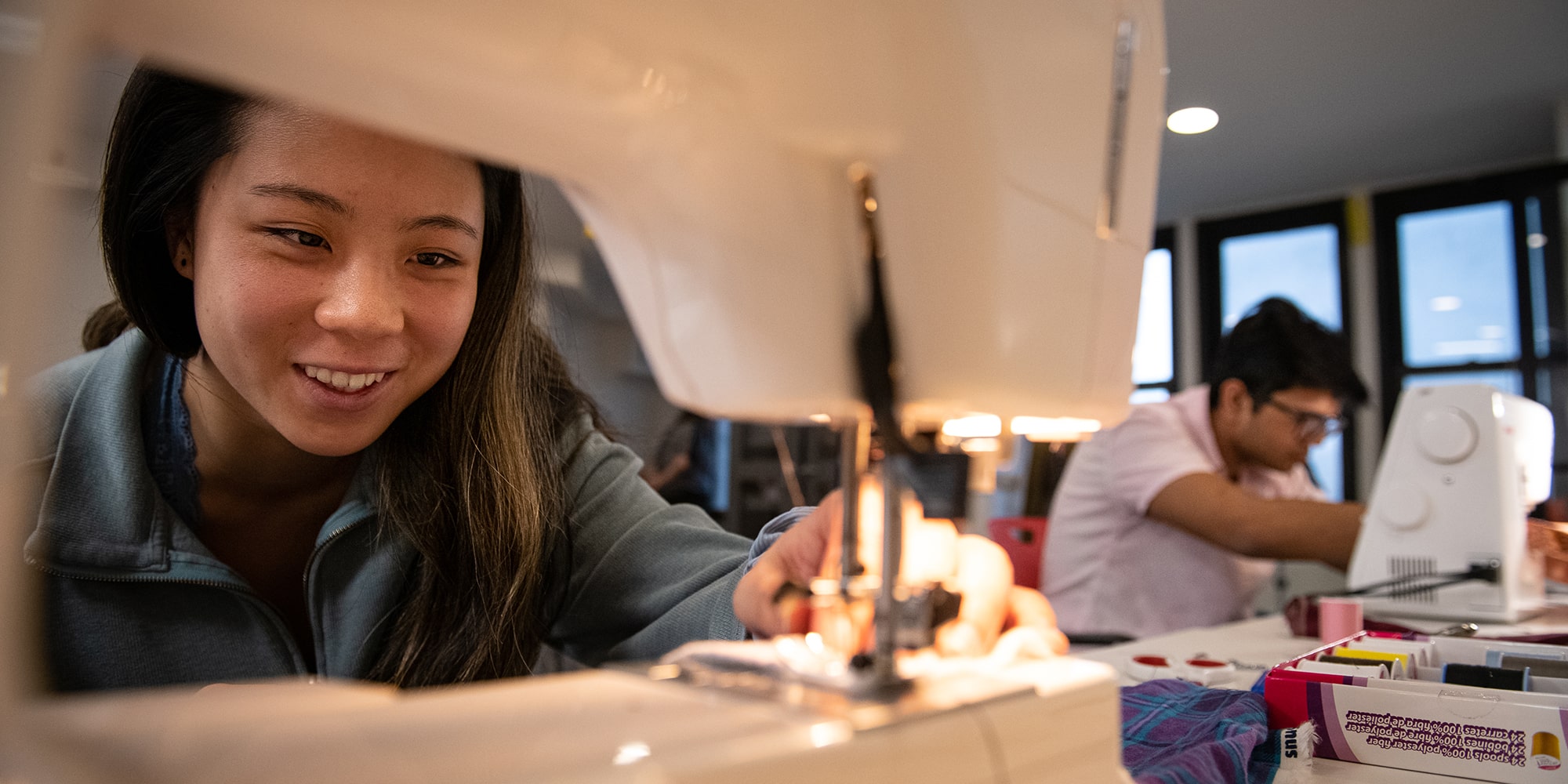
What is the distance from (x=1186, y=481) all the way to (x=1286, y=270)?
9.43 ft

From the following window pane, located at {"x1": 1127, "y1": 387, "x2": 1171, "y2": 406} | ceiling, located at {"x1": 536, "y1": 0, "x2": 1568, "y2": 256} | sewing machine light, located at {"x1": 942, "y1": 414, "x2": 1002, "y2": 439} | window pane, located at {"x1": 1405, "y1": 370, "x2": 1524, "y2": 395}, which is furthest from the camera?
window pane, located at {"x1": 1127, "y1": 387, "x2": 1171, "y2": 406}

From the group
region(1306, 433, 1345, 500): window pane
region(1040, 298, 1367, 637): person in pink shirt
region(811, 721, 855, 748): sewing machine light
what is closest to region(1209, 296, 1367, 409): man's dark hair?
region(1040, 298, 1367, 637): person in pink shirt

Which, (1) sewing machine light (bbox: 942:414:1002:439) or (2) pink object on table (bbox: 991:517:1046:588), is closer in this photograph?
(1) sewing machine light (bbox: 942:414:1002:439)

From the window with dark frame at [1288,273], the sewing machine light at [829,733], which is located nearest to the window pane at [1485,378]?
the window with dark frame at [1288,273]

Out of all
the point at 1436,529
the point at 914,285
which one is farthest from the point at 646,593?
the point at 1436,529

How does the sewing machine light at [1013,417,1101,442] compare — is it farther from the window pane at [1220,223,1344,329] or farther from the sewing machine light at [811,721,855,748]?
the window pane at [1220,223,1344,329]

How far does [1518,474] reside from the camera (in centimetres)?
160

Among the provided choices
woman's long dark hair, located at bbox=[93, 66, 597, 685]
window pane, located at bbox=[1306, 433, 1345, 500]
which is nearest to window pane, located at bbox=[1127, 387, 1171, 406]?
window pane, located at bbox=[1306, 433, 1345, 500]

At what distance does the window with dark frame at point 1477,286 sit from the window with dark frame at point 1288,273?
169 mm

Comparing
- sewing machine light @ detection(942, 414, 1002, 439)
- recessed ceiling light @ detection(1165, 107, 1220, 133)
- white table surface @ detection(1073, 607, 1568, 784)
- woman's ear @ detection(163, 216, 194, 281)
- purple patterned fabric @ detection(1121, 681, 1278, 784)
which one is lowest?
white table surface @ detection(1073, 607, 1568, 784)

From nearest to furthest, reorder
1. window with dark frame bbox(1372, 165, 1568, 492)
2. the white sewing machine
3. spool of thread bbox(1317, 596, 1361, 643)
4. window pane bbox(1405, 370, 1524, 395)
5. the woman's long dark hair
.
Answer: the white sewing machine, the woman's long dark hair, spool of thread bbox(1317, 596, 1361, 643), window with dark frame bbox(1372, 165, 1568, 492), window pane bbox(1405, 370, 1524, 395)

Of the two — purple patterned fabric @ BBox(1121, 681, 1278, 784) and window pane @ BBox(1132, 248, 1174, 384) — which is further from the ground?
window pane @ BBox(1132, 248, 1174, 384)

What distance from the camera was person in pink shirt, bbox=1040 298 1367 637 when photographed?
201 centimetres

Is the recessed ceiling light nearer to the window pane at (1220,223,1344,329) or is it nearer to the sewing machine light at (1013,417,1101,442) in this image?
the window pane at (1220,223,1344,329)
